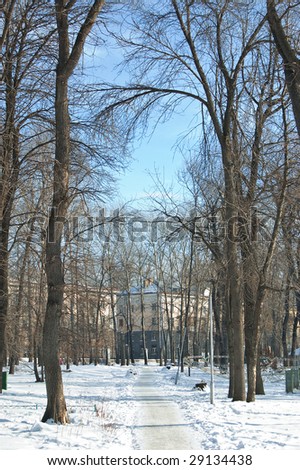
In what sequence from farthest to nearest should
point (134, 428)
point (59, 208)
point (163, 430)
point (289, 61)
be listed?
point (59, 208) < point (134, 428) < point (163, 430) < point (289, 61)

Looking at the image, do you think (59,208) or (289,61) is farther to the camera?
(59,208)

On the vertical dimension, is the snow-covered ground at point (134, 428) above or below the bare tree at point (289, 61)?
below

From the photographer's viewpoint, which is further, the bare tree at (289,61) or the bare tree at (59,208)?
the bare tree at (59,208)

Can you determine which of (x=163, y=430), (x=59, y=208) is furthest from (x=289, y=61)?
(x=163, y=430)

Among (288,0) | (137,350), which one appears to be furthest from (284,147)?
(137,350)

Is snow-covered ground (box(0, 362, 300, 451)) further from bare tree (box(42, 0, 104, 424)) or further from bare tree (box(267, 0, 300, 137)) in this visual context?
bare tree (box(267, 0, 300, 137))

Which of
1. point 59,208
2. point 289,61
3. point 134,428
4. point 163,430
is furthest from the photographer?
point 59,208

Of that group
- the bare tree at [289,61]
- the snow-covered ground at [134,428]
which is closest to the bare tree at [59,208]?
the snow-covered ground at [134,428]

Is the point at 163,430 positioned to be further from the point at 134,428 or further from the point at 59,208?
→ the point at 59,208

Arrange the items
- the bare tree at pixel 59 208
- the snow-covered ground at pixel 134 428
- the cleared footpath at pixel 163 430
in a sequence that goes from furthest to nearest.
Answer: the bare tree at pixel 59 208 < the cleared footpath at pixel 163 430 < the snow-covered ground at pixel 134 428

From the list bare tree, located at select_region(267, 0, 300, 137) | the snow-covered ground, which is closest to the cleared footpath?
the snow-covered ground

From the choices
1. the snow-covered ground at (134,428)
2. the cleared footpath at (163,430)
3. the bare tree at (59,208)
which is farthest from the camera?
the bare tree at (59,208)

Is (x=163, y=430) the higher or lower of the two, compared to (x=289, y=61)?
lower

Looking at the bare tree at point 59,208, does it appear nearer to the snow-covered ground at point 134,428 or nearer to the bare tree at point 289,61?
the snow-covered ground at point 134,428
